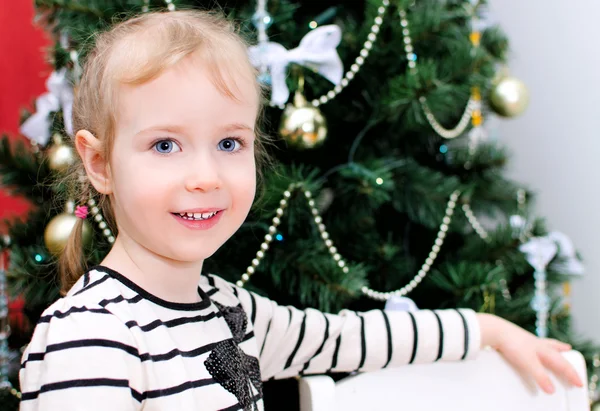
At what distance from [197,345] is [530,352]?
37 cm

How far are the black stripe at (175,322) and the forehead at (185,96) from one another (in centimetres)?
17

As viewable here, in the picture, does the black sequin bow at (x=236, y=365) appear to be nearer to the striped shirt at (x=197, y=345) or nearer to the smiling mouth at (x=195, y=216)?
the striped shirt at (x=197, y=345)

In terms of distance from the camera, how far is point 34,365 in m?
0.51

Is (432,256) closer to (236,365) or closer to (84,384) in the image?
(236,365)

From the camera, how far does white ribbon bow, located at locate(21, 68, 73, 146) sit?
80 cm

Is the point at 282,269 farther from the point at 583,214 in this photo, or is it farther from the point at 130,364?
the point at 583,214

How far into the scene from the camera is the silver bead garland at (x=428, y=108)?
2.84 feet

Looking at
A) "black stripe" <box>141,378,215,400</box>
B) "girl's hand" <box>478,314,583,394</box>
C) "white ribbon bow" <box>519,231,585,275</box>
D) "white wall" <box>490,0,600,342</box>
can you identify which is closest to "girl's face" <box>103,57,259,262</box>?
"black stripe" <box>141,378,215,400</box>

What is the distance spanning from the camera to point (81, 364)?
0.48 m

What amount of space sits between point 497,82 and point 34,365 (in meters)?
0.79

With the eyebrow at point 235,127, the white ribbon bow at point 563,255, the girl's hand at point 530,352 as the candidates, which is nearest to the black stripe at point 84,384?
the eyebrow at point 235,127

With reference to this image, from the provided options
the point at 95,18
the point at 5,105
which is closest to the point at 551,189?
the point at 95,18

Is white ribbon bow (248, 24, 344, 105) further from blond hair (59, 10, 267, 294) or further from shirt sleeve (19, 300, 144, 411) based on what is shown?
shirt sleeve (19, 300, 144, 411)

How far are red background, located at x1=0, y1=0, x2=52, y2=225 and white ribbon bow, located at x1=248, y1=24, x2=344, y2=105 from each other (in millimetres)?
580
